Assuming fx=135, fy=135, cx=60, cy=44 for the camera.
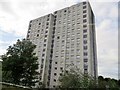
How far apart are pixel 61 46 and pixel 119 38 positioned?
19988 mm

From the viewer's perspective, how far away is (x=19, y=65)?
727cm

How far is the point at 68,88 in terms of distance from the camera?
630 cm

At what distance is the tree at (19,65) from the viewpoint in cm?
704

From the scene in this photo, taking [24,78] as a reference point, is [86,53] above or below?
above

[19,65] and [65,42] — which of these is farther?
[65,42]

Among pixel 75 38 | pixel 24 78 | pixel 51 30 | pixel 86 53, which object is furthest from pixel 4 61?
pixel 51 30

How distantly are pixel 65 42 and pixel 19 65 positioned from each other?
16.4 metres

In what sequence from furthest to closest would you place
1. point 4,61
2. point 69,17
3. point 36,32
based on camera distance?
1. point 36,32
2. point 69,17
3. point 4,61

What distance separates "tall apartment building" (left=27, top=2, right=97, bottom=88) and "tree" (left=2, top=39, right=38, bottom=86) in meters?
11.6

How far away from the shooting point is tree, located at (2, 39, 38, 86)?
704 cm

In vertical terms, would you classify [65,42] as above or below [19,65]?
above

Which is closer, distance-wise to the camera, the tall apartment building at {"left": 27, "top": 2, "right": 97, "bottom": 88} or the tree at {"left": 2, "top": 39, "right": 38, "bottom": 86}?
the tree at {"left": 2, "top": 39, "right": 38, "bottom": 86}

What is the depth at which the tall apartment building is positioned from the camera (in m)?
20.9

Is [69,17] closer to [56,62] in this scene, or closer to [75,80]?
[56,62]
